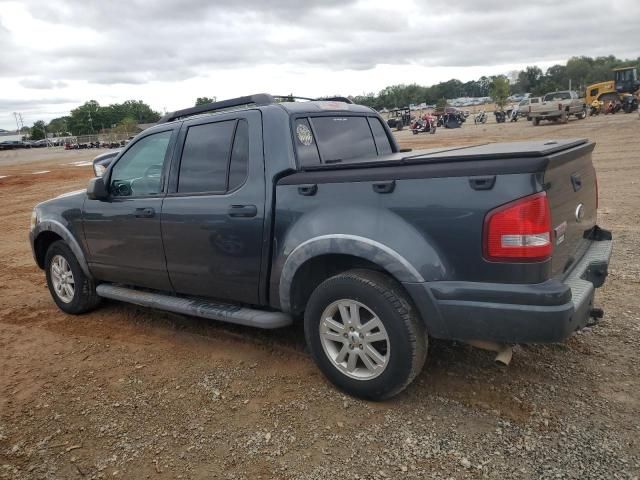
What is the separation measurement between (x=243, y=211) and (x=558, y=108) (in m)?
30.6

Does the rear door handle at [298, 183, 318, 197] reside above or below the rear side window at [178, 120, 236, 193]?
below

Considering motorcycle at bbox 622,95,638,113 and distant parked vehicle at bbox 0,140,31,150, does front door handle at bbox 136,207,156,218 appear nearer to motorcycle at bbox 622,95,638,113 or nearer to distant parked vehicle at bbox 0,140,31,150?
motorcycle at bbox 622,95,638,113

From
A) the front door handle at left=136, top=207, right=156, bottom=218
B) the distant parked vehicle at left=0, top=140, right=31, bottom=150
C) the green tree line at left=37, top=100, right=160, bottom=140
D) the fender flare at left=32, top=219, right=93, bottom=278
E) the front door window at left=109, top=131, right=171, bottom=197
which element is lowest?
the fender flare at left=32, top=219, right=93, bottom=278

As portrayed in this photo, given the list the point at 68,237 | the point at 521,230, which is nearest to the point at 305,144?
the point at 521,230

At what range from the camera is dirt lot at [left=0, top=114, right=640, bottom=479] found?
2.79m

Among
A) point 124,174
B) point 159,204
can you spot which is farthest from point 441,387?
point 124,174

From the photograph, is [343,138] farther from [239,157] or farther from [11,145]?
[11,145]

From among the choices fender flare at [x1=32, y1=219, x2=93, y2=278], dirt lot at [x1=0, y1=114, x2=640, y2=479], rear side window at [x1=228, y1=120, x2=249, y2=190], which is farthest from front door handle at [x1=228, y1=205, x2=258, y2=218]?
fender flare at [x1=32, y1=219, x2=93, y2=278]

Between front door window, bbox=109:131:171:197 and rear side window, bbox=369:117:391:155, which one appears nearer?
front door window, bbox=109:131:171:197

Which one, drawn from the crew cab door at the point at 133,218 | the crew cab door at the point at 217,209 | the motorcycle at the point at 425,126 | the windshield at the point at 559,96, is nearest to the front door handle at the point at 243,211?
the crew cab door at the point at 217,209

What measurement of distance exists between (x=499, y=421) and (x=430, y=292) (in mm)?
865

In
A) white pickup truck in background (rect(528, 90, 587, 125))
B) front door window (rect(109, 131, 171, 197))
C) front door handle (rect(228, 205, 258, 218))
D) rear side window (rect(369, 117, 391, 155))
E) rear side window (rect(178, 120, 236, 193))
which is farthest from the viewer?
white pickup truck in background (rect(528, 90, 587, 125))

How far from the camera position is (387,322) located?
10.1ft

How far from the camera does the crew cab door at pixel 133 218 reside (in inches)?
168
